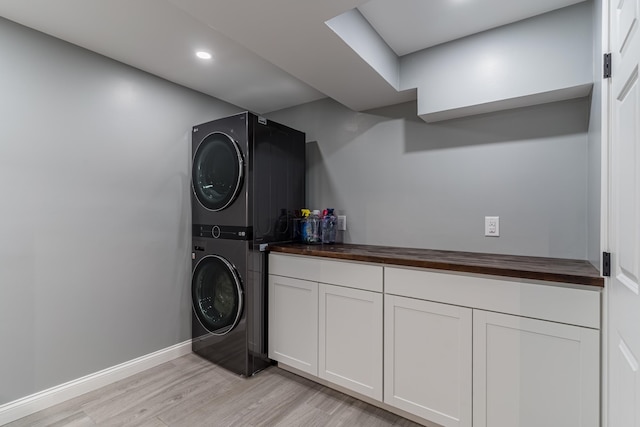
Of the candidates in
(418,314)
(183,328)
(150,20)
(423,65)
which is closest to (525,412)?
(418,314)

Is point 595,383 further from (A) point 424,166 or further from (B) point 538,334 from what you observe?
(A) point 424,166

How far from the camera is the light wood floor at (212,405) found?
68.7 inches

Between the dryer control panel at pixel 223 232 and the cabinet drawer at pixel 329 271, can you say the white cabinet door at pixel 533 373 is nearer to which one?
the cabinet drawer at pixel 329 271

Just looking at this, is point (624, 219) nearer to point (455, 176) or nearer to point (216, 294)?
point (455, 176)

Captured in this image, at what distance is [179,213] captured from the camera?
256 cm

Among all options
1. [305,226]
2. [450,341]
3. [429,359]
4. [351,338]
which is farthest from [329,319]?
[305,226]

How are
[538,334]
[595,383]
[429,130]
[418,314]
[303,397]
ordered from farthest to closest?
[429,130]
[303,397]
[418,314]
[538,334]
[595,383]

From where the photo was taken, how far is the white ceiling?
56.1 inches

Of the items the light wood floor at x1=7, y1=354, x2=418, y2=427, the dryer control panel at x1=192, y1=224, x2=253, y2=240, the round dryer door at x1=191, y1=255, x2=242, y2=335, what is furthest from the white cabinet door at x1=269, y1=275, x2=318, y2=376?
the dryer control panel at x1=192, y1=224, x2=253, y2=240

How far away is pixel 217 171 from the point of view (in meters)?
2.40

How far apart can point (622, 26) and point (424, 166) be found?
1317mm

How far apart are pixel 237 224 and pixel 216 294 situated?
0.67 metres

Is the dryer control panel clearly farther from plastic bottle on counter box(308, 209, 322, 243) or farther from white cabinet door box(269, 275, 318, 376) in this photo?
plastic bottle on counter box(308, 209, 322, 243)

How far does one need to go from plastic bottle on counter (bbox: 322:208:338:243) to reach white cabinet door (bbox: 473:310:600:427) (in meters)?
1.33
